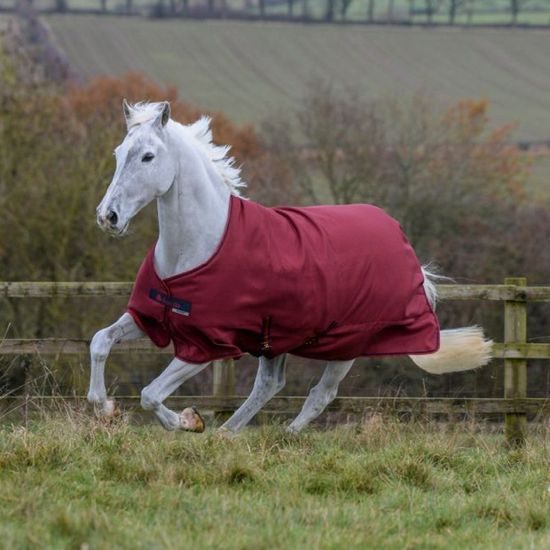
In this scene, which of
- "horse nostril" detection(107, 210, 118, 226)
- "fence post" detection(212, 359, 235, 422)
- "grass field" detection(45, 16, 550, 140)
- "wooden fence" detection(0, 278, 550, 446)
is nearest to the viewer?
"horse nostril" detection(107, 210, 118, 226)

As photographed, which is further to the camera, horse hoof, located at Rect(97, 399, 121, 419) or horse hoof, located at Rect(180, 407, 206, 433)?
horse hoof, located at Rect(180, 407, 206, 433)

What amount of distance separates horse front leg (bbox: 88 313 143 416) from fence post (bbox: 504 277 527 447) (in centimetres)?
365

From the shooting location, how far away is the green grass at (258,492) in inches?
193

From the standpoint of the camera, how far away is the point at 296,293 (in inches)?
291

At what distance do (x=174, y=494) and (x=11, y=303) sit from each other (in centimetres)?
1596

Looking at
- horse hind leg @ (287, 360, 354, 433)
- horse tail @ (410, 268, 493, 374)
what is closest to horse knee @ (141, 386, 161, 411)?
horse hind leg @ (287, 360, 354, 433)

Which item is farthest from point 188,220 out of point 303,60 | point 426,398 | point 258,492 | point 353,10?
point 353,10

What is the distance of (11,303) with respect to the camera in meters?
20.9

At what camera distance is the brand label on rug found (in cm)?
701

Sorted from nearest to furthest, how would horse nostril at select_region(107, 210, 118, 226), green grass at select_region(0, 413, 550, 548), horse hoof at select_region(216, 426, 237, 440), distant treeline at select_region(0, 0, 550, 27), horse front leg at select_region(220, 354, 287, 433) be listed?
green grass at select_region(0, 413, 550, 548) → horse nostril at select_region(107, 210, 118, 226) → horse hoof at select_region(216, 426, 237, 440) → horse front leg at select_region(220, 354, 287, 433) → distant treeline at select_region(0, 0, 550, 27)

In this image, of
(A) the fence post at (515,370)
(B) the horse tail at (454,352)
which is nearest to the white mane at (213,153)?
(B) the horse tail at (454,352)

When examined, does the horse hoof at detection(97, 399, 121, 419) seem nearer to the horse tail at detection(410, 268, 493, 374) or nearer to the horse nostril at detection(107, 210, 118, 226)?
the horse nostril at detection(107, 210, 118, 226)

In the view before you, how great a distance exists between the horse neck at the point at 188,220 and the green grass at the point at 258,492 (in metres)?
1.03

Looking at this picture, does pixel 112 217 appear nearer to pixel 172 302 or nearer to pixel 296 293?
pixel 172 302
